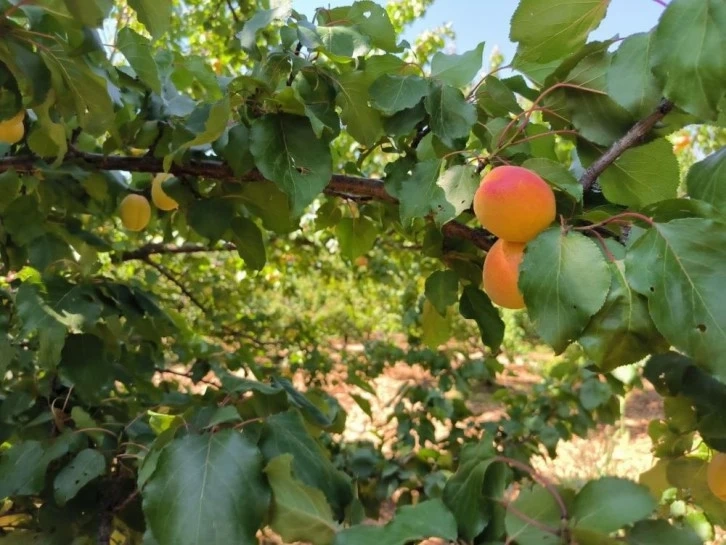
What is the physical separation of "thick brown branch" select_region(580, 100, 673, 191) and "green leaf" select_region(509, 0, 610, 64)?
0.11 meters

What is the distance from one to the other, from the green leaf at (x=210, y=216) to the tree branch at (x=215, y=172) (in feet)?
0.15

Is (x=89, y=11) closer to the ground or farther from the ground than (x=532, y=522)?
farther from the ground

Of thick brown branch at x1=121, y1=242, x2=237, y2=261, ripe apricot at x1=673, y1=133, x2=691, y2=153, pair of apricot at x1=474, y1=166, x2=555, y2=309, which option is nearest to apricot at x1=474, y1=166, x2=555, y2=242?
pair of apricot at x1=474, y1=166, x2=555, y2=309

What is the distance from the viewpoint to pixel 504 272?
22.2 inches

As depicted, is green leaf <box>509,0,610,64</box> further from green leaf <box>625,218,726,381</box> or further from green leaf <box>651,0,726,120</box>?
green leaf <box>625,218,726,381</box>

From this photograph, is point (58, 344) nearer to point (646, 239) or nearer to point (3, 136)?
point (3, 136)

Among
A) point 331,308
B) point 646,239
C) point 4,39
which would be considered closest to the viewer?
point 646,239

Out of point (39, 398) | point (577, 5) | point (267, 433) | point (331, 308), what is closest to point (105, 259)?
point (39, 398)

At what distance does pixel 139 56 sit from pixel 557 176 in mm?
602

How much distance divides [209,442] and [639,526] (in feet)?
1.22

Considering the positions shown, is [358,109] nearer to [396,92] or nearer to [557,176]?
[396,92]

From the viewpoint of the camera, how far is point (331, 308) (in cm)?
490

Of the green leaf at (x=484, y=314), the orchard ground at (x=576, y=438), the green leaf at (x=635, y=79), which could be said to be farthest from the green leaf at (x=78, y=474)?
the orchard ground at (x=576, y=438)

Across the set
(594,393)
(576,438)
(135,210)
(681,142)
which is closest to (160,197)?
(135,210)
